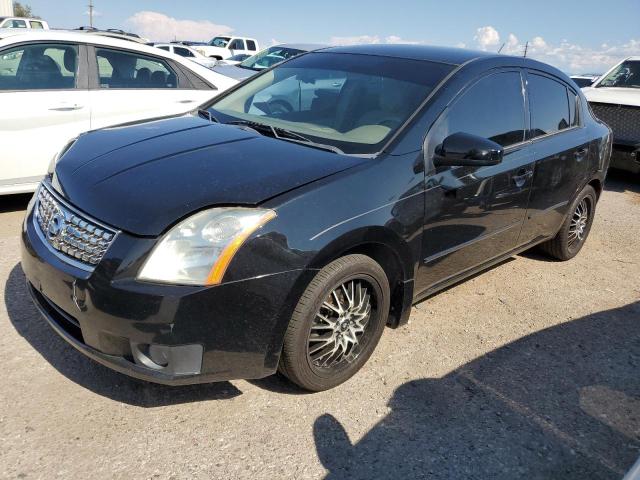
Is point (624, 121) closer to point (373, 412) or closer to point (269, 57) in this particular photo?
point (373, 412)

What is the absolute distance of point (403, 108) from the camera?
316 centimetres

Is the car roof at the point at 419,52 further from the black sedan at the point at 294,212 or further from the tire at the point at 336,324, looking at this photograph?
the tire at the point at 336,324

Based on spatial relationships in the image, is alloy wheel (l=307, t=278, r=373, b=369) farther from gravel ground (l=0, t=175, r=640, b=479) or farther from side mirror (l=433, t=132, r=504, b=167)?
side mirror (l=433, t=132, r=504, b=167)

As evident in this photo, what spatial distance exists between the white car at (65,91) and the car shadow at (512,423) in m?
3.58

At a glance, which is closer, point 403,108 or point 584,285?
point 403,108

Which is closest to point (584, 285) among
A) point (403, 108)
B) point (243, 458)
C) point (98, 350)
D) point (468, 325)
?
point (468, 325)

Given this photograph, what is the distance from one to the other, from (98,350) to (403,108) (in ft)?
6.60

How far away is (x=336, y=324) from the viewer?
2.77 m

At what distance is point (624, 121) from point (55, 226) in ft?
25.8

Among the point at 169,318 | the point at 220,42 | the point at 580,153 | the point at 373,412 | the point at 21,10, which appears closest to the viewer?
the point at 169,318

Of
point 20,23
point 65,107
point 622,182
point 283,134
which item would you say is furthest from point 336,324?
point 20,23

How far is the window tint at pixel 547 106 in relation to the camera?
3.94m

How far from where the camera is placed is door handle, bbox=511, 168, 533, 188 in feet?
12.0

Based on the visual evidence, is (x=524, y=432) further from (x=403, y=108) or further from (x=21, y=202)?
(x=21, y=202)
